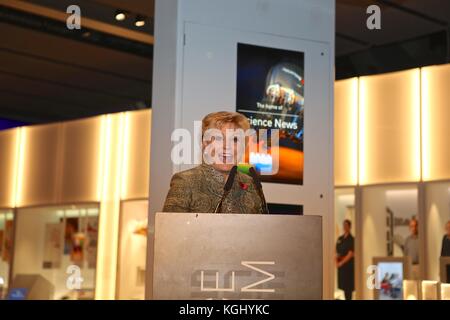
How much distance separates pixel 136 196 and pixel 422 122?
10.4ft

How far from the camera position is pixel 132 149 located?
8.12 meters

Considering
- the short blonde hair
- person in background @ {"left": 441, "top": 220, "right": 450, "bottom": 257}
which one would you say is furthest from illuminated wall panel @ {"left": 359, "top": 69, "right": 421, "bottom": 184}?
the short blonde hair

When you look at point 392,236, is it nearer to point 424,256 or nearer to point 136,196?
point 424,256

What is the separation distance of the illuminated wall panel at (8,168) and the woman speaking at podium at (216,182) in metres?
6.95

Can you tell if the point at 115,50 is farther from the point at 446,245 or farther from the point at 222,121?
the point at 222,121

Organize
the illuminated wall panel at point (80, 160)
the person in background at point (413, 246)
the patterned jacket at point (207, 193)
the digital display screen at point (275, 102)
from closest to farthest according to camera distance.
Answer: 1. the patterned jacket at point (207, 193)
2. the digital display screen at point (275, 102)
3. the person in background at point (413, 246)
4. the illuminated wall panel at point (80, 160)

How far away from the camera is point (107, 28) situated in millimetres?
8211

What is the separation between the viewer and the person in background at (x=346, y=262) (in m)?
7.73

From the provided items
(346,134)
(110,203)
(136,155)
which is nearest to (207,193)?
(346,134)

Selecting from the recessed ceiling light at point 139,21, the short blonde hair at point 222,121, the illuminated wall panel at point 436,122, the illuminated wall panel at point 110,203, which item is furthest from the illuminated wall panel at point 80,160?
the short blonde hair at point 222,121

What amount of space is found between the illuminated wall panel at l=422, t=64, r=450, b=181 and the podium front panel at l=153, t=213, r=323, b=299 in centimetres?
506

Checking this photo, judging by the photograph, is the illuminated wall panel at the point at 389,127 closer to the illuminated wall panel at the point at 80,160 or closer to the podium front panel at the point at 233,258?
the illuminated wall panel at the point at 80,160

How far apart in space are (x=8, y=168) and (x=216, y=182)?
23.3 ft
